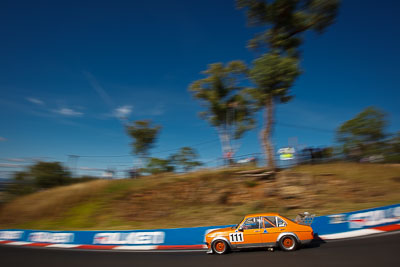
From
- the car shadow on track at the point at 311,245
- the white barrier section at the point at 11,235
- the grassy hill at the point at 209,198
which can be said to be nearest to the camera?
the car shadow on track at the point at 311,245

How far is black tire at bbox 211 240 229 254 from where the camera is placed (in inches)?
359

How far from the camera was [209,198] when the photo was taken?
18531 millimetres

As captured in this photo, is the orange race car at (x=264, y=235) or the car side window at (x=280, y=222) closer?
the orange race car at (x=264, y=235)

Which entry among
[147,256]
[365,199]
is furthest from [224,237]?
[365,199]

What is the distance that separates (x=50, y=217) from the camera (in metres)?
20.3

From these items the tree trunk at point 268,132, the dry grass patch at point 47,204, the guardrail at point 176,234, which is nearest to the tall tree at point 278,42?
the tree trunk at point 268,132

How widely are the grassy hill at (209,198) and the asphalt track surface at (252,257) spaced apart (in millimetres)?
4969

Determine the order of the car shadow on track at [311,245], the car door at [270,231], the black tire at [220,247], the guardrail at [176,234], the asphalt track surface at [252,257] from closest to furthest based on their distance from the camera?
the asphalt track surface at [252,257] → the car door at [270,231] → the car shadow on track at [311,245] → the black tire at [220,247] → the guardrail at [176,234]

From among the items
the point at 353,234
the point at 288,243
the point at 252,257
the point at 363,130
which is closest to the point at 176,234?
the point at 252,257

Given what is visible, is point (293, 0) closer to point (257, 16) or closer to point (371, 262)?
point (257, 16)

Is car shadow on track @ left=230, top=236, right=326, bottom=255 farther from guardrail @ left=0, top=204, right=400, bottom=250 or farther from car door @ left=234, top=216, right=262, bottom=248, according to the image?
car door @ left=234, top=216, right=262, bottom=248

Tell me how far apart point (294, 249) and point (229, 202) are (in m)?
9.71

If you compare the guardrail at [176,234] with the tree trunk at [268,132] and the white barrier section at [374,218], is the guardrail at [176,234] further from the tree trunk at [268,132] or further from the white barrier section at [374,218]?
the tree trunk at [268,132]

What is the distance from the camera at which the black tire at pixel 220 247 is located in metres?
9.11
